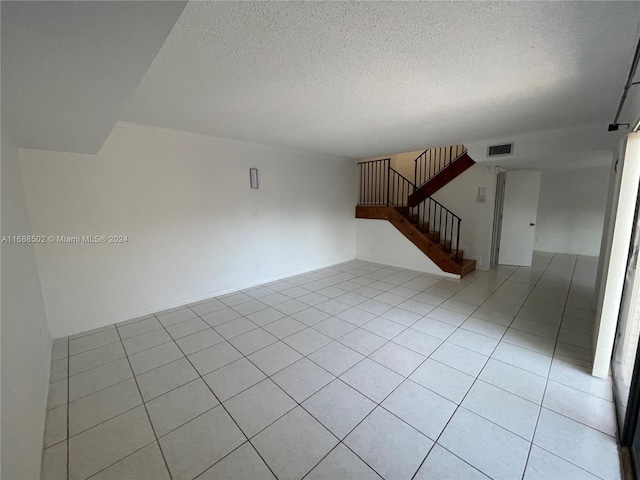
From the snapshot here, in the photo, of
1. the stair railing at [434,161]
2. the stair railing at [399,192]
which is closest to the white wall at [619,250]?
the stair railing at [434,161]

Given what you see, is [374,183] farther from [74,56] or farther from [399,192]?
[74,56]

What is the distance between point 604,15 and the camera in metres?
1.32

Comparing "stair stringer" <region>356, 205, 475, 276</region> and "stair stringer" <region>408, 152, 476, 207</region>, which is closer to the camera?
"stair stringer" <region>356, 205, 475, 276</region>

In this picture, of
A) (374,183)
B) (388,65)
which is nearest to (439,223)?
(374,183)

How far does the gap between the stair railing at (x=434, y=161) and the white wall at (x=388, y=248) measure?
1.80 meters

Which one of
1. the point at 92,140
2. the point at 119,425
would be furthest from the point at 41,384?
the point at 92,140

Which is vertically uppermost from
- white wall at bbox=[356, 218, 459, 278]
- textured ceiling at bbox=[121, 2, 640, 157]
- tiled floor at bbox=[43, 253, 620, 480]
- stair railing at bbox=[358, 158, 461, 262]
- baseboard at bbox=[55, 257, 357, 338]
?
textured ceiling at bbox=[121, 2, 640, 157]

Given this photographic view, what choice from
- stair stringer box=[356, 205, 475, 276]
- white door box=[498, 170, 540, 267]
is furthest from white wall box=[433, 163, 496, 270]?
white door box=[498, 170, 540, 267]

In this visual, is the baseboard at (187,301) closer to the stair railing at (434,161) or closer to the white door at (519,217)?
the stair railing at (434,161)

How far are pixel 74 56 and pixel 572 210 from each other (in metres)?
9.76

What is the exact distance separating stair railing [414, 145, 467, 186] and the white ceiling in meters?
5.77

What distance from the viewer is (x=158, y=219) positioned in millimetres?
3400

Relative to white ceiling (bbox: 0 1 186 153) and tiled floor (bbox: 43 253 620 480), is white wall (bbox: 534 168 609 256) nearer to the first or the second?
tiled floor (bbox: 43 253 620 480)

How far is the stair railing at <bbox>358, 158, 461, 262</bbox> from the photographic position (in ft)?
18.8
